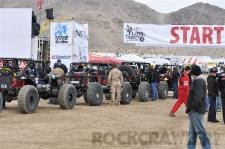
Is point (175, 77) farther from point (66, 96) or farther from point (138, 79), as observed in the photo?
point (66, 96)

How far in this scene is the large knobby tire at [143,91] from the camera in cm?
2236

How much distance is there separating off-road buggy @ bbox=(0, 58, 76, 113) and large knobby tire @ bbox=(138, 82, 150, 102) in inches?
204

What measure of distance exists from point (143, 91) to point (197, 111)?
513 inches

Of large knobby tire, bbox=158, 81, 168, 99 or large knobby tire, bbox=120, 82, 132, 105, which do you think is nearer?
large knobby tire, bbox=120, 82, 132, 105

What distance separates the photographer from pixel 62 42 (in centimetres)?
2397

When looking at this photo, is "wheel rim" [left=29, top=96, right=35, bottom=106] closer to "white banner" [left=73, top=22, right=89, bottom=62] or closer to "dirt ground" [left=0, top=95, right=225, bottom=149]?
"dirt ground" [left=0, top=95, right=225, bottom=149]

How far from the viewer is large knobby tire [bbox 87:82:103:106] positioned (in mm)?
18812

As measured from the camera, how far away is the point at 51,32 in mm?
24359

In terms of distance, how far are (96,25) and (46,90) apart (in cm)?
11714

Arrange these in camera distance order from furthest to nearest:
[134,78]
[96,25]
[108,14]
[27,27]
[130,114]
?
[108,14]
[96,25]
[134,78]
[27,27]
[130,114]

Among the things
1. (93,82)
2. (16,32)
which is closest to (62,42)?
(16,32)

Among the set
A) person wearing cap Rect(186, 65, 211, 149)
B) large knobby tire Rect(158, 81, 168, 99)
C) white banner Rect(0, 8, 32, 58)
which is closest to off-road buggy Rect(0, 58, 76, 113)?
white banner Rect(0, 8, 32, 58)

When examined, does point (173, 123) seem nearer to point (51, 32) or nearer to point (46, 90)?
point (46, 90)

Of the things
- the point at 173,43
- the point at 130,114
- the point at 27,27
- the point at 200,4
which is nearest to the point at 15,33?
the point at 27,27
